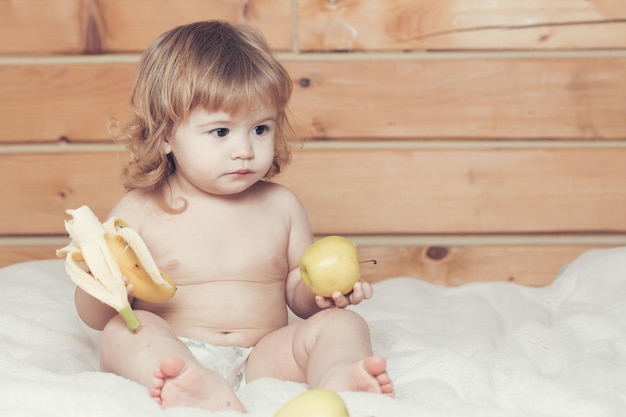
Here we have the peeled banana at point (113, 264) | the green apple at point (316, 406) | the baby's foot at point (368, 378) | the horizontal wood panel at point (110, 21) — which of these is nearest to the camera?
the green apple at point (316, 406)

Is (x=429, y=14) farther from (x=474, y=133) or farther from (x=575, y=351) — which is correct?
(x=575, y=351)

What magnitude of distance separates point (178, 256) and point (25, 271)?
1.96 ft

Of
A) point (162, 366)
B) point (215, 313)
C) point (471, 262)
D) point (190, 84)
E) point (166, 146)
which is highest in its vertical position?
point (190, 84)

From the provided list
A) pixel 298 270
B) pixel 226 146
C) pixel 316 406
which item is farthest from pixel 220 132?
pixel 316 406

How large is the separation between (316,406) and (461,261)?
1.31 m

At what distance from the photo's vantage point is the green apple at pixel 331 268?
1456mm

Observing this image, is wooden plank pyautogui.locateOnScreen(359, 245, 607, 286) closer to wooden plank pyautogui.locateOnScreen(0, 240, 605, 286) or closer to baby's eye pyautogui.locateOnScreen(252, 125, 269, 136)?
wooden plank pyautogui.locateOnScreen(0, 240, 605, 286)

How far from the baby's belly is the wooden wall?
2.30 ft

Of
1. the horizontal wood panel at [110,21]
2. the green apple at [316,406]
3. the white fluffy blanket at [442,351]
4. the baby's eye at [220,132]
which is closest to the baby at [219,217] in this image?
the baby's eye at [220,132]

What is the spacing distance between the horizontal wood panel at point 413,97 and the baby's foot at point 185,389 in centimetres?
107

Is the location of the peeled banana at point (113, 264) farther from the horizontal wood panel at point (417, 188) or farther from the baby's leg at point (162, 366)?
the horizontal wood panel at point (417, 188)

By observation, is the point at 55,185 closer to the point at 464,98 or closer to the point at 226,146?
the point at 226,146

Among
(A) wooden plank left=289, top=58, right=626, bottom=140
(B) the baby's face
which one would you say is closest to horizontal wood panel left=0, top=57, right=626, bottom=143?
(A) wooden plank left=289, top=58, right=626, bottom=140

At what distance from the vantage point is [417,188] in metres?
2.26
